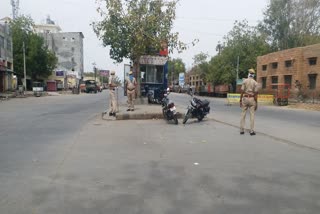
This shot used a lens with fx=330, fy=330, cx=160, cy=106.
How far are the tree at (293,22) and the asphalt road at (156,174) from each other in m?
45.0

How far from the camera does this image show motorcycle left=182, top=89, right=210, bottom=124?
42.7 feet

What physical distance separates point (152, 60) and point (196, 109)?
32.7 feet

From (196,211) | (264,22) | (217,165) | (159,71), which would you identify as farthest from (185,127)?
(264,22)

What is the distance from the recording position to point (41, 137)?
9.48m

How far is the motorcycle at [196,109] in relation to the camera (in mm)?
13008

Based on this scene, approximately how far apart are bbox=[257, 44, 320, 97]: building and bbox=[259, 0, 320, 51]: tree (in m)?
8.86

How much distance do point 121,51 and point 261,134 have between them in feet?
46.0

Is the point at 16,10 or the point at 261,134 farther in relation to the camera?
the point at 16,10

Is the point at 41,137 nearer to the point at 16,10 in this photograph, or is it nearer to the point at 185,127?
the point at 185,127

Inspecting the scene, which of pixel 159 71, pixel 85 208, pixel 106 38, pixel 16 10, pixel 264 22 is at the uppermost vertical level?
pixel 16 10

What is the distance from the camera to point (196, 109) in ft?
43.2

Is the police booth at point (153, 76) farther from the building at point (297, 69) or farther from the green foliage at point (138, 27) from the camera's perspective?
the building at point (297, 69)

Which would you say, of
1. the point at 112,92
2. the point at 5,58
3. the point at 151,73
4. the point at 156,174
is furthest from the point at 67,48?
the point at 156,174

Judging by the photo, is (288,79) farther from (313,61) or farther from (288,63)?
(313,61)
